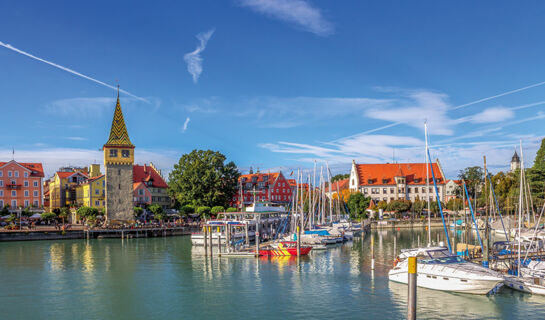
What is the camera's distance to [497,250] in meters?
43.3

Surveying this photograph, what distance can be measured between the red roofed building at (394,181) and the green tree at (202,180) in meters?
41.2

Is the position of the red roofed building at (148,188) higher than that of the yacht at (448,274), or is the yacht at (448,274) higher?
the red roofed building at (148,188)

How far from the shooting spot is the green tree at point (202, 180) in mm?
93938

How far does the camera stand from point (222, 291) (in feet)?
110

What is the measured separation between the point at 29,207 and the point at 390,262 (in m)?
73.0

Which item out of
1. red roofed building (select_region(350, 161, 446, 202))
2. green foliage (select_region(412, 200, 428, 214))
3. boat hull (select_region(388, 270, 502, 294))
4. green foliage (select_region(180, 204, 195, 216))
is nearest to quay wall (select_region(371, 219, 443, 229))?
green foliage (select_region(412, 200, 428, 214))

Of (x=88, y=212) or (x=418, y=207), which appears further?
(x=418, y=207)

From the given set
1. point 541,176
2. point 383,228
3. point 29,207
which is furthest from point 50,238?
point 541,176

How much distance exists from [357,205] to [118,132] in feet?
182

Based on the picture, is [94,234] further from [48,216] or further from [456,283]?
[456,283]

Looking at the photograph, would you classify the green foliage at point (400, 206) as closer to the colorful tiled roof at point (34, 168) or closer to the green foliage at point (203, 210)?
the green foliage at point (203, 210)

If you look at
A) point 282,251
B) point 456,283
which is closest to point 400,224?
point 282,251

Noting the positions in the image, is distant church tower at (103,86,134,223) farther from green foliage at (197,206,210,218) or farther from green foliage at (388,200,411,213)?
green foliage at (388,200,411,213)

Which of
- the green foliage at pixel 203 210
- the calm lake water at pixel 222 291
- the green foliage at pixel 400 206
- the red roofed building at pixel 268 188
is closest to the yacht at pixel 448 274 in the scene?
the calm lake water at pixel 222 291
